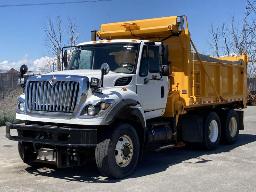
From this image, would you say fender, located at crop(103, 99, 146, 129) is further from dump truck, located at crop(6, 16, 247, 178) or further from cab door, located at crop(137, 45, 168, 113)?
cab door, located at crop(137, 45, 168, 113)

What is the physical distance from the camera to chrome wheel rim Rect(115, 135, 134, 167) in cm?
873

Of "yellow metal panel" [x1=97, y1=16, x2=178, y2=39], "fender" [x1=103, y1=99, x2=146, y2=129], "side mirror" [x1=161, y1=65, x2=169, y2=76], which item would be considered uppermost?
"yellow metal panel" [x1=97, y1=16, x2=178, y2=39]

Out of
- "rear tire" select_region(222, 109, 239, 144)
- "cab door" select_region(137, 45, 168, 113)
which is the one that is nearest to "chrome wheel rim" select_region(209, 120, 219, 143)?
"rear tire" select_region(222, 109, 239, 144)

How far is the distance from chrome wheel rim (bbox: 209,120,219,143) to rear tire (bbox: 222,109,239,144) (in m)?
0.49

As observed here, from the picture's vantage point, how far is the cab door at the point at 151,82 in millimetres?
9609

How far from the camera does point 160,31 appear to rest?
11008 mm

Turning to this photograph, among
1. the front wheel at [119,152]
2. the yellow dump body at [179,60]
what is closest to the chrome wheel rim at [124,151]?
the front wheel at [119,152]

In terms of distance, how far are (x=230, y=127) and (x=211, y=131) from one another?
1.16 meters

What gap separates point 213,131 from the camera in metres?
12.7

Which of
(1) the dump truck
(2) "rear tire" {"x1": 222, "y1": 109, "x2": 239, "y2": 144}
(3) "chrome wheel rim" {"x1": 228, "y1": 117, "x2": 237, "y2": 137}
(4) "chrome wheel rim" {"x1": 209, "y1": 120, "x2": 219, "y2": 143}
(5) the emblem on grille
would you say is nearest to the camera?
(1) the dump truck

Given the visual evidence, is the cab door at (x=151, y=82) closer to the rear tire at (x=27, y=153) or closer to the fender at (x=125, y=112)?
the fender at (x=125, y=112)

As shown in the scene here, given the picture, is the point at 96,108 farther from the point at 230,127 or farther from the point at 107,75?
the point at 230,127

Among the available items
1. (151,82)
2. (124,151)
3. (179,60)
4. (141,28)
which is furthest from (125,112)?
(141,28)

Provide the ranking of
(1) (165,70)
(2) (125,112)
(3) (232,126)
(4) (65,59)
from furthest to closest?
(3) (232,126) < (4) (65,59) < (1) (165,70) < (2) (125,112)
